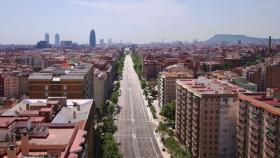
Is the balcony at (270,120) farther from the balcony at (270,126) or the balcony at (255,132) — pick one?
the balcony at (255,132)

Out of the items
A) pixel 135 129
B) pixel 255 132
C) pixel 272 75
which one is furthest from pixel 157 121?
pixel 255 132

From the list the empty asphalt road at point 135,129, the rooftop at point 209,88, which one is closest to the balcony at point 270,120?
the rooftop at point 209,88

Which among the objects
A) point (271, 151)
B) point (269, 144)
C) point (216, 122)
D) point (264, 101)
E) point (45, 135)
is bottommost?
point (271, 151)

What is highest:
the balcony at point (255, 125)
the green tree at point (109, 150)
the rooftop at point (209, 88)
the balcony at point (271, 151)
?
the rooftop at point (209, 88)

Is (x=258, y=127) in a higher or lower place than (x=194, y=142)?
higher

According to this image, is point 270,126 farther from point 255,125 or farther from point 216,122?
point 216,122

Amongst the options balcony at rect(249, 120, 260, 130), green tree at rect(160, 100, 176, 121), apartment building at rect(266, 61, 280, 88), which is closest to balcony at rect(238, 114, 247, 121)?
balcony at rect(249, 120, 260, 130)

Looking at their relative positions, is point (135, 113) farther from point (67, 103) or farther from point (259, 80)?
point (67, 103)

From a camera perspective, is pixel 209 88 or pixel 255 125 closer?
pixel 255 125

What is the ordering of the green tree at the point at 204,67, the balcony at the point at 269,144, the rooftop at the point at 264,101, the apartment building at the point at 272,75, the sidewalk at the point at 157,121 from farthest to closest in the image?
the green tree at the point at 204,67 → the apartment building at the point at 272,75 → the sidewalk at the point at 157,121 → the rooftop at the point at 264,101 → the balcony at the point at 269,144
